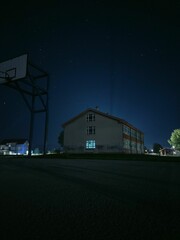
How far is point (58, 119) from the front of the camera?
143 metres

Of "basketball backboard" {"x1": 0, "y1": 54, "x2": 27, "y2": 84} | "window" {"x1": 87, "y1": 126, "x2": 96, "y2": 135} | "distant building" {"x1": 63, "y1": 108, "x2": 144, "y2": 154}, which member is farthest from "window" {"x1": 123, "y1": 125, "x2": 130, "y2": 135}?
"basketball backboard" {"x1": 0, "y1": 54, "x2": 27, "y2": 84}

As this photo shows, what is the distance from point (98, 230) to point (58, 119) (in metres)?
144

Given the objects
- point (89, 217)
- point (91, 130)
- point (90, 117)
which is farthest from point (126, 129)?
point (89, 217)

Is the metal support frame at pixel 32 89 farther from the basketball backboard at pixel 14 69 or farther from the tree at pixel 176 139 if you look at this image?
the tree at pixel 176 139

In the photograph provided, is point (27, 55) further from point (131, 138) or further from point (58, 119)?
point (58, 119)

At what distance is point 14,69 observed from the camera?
17.6 meters

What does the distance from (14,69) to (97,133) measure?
54.1ft

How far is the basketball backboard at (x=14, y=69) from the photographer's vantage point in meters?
17.3

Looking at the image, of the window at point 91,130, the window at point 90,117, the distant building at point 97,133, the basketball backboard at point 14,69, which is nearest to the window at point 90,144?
the distant building at point 97,133

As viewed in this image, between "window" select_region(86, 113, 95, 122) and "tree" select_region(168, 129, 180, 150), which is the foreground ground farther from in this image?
"tree" select_region(168, 129, 180, 150)

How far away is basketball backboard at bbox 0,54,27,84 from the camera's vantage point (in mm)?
17328

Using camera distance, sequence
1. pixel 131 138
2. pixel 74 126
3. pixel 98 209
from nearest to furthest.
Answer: pixel 98 209
pixel 74 126
pixel 131 138

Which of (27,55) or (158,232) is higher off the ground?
(27,55)

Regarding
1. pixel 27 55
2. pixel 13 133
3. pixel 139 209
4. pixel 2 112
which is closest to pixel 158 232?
pixel 139 209
